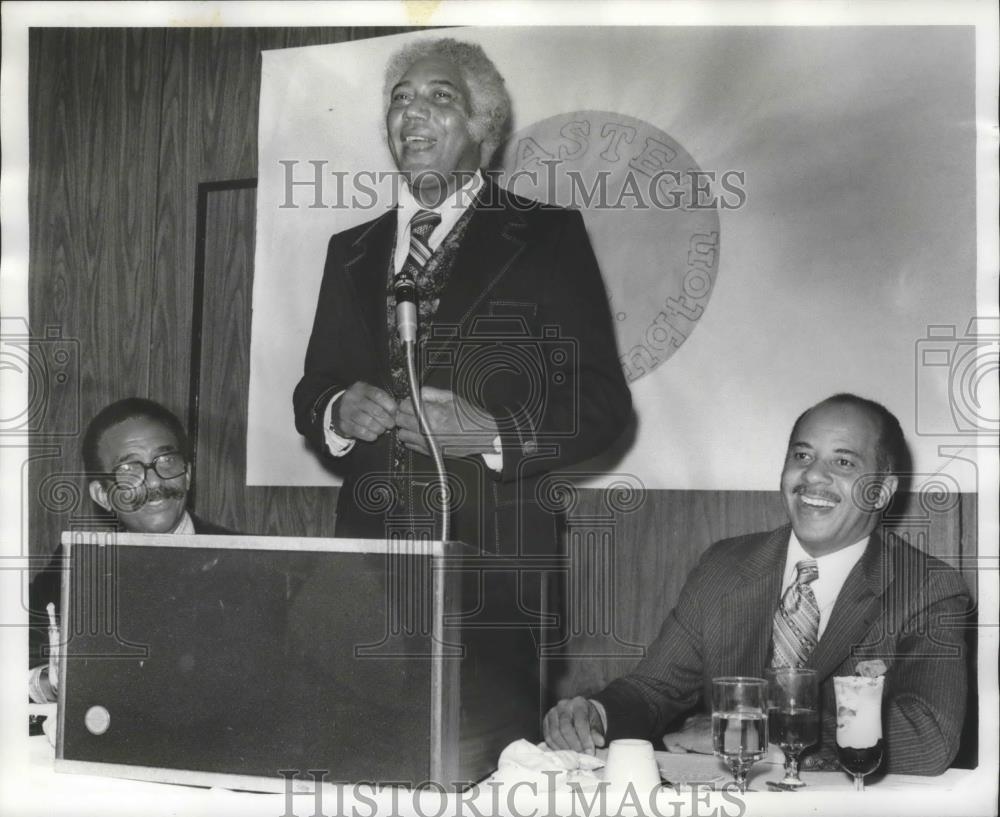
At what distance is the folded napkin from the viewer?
156 cm

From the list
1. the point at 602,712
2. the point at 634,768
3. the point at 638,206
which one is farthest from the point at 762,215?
the point at 634,768

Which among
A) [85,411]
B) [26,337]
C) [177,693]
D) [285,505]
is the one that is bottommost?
[177,693]

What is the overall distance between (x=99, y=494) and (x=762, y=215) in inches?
60.7

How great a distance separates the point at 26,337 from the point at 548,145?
1.20m

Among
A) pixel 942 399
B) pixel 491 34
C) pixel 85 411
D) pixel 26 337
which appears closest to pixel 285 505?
pixel 85 411

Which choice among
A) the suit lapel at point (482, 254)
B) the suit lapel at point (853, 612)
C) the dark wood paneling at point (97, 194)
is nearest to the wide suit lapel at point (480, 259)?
the suit lapel at point (482, 254)

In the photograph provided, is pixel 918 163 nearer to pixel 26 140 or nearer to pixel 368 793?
pixel 368 793

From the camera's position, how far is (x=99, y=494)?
2.58 m

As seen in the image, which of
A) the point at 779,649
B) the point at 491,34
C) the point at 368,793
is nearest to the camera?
the point at 368,793

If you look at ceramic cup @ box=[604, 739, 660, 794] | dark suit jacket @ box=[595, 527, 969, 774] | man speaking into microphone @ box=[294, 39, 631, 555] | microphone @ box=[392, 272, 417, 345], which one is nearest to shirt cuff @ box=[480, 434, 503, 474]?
man speaking into microphone @ box=[294, 39, 631, 555]

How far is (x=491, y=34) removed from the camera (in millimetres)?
2521

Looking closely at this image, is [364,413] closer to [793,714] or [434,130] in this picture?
[434,130]

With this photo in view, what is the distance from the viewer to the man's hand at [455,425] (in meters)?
2.44

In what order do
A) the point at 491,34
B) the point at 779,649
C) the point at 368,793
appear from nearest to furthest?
the point at 368,793
the point at 779,649
the point at 491,34
